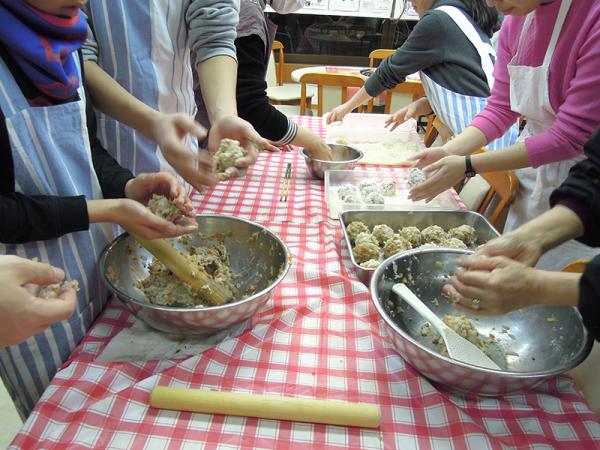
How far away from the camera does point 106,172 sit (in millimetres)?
1156

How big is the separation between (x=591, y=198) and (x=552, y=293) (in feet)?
1.00

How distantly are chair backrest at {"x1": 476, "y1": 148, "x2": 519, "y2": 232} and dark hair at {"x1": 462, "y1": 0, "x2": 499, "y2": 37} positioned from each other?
0.89 metres

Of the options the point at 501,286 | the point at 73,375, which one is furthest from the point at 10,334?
the point at 501,286

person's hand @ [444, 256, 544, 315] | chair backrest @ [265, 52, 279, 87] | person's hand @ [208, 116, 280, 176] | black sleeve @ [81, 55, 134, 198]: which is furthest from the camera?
chair backrest @ [265, 52, 279, 87]

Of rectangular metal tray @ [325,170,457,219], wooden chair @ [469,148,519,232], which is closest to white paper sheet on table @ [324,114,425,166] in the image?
rectangular metal tray @ [325,170,457,219]

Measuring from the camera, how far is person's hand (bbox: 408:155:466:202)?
1.53 m

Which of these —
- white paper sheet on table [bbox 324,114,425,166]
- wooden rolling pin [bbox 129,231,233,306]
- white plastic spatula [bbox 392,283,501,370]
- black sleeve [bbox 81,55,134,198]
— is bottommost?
white paper sheet on table [bbox 324,114,425,166]

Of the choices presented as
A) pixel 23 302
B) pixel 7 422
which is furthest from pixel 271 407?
pixel 7 422

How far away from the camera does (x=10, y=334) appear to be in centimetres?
64

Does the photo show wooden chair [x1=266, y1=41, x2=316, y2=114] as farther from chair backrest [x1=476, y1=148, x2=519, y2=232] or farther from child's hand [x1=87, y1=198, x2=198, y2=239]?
child's hand [x1=87, y1=198, x2=198, y2=239]

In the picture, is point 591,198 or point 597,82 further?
point 597,82

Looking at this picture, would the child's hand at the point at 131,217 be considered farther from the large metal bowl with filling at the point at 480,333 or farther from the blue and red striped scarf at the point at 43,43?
the large metal bowl with filling at the point at 480,333

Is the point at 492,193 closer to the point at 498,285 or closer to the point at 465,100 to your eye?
the point at 465,100

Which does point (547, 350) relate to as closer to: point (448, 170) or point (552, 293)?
point (552, 293)
